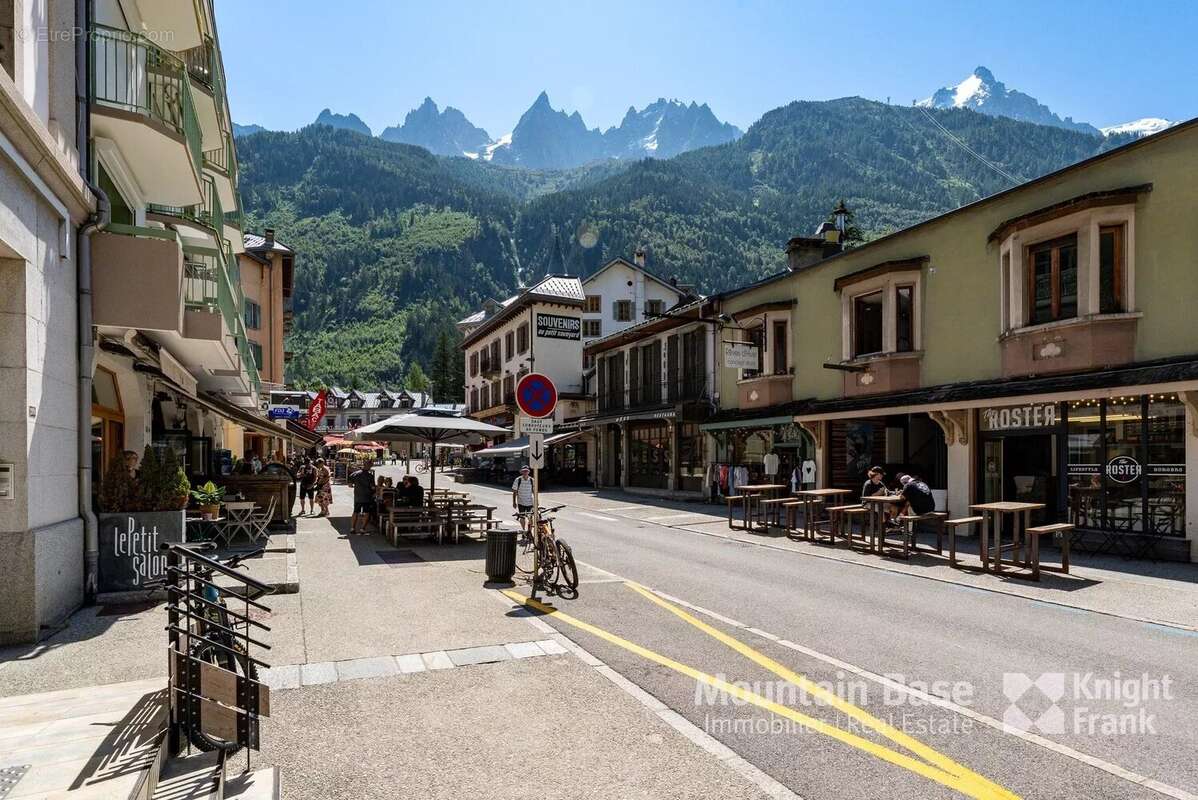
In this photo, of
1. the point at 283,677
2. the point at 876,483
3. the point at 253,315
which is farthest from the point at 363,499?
the point at 253,315

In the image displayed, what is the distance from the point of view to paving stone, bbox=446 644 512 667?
6.44 meters

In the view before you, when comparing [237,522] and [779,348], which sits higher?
[779,348]

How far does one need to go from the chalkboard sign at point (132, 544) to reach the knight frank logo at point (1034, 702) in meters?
8.97

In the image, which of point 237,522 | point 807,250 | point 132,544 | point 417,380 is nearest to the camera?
point 132,544

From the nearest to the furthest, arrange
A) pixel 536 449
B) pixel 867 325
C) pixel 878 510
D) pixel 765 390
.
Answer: pixel 536 449
pixel 878 510
pixel 867 325
pixel 765 390

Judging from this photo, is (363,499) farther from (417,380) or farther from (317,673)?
(417,380)

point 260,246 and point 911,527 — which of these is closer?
point 911,527

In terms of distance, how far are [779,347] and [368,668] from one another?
766 inches

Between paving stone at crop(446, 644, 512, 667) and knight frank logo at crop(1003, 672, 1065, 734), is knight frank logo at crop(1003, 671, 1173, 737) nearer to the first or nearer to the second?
knight frank logo at crop(1003, 672, 1065, 734)

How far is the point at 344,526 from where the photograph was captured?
1861 centimetres

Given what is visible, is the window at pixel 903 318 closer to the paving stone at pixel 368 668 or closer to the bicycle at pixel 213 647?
the paving stone at pixel 368 668

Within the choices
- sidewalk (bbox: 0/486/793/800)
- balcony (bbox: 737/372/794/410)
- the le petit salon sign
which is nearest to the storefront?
the le petit salon sign

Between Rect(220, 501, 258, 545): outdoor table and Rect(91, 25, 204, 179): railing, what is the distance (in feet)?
21.3

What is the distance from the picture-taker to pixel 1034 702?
17.8 ft
